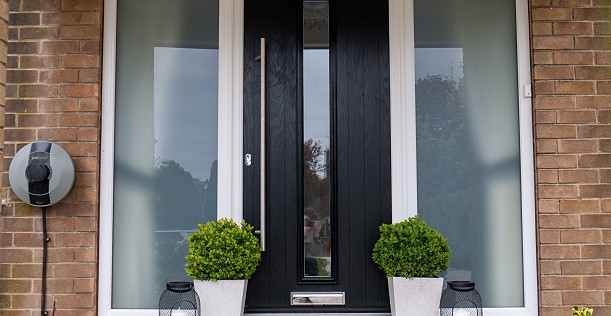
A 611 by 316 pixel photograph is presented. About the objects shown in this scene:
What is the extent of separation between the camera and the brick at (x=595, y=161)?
10.2 feet

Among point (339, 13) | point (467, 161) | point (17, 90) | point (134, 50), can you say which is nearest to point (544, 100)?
point (467, 161)

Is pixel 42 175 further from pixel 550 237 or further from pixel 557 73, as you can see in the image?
pixel 557 73

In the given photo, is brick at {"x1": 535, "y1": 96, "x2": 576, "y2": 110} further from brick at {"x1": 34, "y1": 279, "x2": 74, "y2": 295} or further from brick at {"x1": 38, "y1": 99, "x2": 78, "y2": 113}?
brick at {"x1": 34, "y1": 279, "x2": 74, "y2": 295}

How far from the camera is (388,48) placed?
10.9 feet

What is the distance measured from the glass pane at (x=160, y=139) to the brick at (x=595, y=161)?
79.0 inches

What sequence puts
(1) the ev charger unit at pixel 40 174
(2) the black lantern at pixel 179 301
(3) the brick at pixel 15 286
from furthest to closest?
(3) the brick at pixel 15 286 → (1) the ev charger unit at pixel 40 174 → (2) the black lantern at pixel 179 301

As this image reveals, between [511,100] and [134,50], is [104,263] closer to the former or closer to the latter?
[134,50]

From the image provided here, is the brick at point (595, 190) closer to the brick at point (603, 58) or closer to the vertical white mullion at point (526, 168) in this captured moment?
the vertical white mullion at point (526, 168)

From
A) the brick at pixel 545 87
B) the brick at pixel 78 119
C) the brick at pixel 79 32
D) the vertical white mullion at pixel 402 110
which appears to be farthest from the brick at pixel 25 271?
the brick at pixel 545 87

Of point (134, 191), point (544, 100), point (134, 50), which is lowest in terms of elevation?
point (134, 191)

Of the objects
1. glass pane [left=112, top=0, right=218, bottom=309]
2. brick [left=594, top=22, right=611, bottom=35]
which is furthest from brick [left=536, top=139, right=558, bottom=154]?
glass pane [left=112, top=0, right=218, bottom=309]

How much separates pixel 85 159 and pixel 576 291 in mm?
2707

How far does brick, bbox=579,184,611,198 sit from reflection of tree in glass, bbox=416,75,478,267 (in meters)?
0.56

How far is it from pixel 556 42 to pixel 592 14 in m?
0.26
